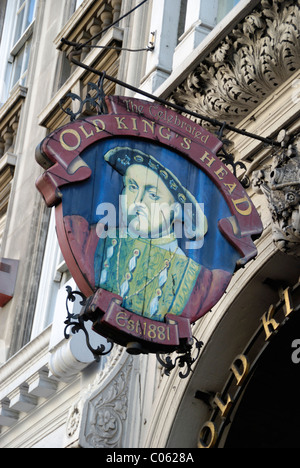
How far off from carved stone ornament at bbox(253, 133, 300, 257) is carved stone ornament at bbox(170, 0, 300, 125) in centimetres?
83

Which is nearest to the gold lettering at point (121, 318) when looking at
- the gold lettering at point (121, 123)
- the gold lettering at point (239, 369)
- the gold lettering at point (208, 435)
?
the gold lettering at point (121, 123)

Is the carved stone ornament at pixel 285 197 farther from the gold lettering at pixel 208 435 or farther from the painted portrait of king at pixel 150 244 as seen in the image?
the gold lettering at pixel 208 435

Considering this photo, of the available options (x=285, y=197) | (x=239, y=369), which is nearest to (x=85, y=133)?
(x=285, y=197)

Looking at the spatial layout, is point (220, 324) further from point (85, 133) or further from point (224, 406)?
point (85, 133)

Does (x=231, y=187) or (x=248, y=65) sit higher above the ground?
(x=248, y=65)

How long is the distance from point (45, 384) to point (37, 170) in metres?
4.12

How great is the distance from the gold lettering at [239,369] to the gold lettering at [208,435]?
0.48 meters

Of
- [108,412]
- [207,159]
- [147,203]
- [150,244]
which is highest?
[207,159]

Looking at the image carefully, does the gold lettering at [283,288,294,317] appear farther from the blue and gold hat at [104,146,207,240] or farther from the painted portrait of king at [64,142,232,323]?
the blue and gold hat at [104,146,207,240]

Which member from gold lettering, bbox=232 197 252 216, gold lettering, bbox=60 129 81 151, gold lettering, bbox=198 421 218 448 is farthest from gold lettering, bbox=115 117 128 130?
gold lettering, bbox=198 421 218 448

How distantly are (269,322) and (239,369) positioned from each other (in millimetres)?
562

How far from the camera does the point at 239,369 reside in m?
9.22

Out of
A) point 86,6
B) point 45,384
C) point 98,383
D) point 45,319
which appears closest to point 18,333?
point 45,319
